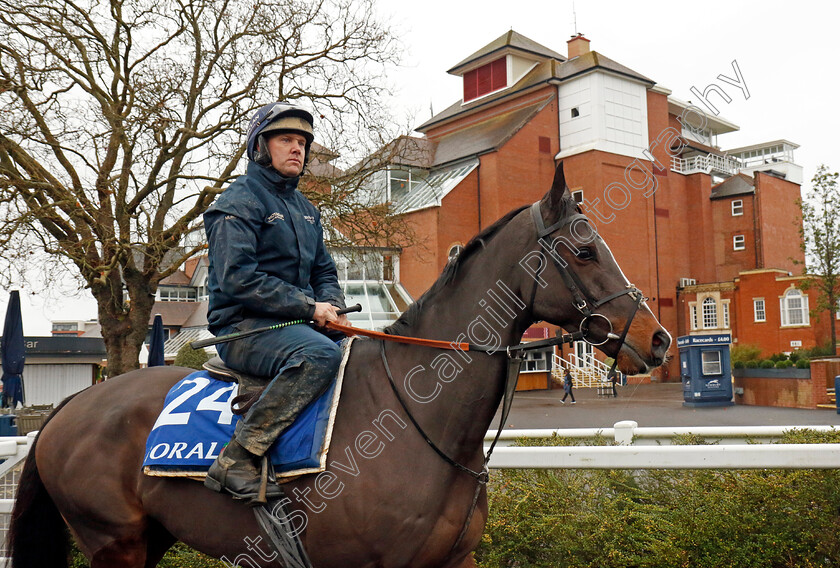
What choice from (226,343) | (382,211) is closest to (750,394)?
(382,211)

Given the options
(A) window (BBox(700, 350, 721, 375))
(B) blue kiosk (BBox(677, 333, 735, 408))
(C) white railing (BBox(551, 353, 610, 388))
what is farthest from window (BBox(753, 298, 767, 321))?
(A) window (BBox(700, 350, 721, 375))

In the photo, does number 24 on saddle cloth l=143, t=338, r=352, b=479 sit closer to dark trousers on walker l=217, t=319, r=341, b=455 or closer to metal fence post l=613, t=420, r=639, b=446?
dark trousers on walker l=217, t=319, r=341, b=455

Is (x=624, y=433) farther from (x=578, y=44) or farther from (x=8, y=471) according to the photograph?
(x=578, y=44)

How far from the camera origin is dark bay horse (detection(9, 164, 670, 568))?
9.78ft

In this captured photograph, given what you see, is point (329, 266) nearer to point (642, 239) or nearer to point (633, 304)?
point (633, 304)

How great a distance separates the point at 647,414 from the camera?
790 inches

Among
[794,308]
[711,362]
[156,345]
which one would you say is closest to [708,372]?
[711,362]

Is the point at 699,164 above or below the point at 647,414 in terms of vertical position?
above

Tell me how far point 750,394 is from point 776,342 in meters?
17.8

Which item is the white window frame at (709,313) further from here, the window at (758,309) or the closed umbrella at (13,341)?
the closed umbrella at (13,341)

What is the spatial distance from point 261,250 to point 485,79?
47.2 m

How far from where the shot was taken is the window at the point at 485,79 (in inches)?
1845

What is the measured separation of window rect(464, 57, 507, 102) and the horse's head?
4585 cm

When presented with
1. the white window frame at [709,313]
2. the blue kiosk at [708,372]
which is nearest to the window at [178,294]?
the white window frame at [709,313]
